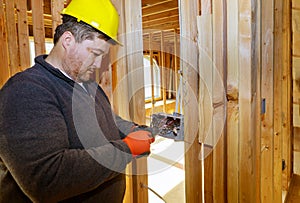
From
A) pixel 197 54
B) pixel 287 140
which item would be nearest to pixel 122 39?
pixel 197 54

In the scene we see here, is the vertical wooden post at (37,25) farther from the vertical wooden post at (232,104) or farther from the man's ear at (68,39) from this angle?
the vertical wooden post at (232,104)

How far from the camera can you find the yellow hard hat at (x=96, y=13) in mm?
935

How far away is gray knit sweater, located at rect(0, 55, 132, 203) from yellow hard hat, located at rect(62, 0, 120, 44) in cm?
22

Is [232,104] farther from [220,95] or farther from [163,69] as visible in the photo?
[163,69]

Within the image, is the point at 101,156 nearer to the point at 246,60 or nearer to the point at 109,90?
the point at 109,90

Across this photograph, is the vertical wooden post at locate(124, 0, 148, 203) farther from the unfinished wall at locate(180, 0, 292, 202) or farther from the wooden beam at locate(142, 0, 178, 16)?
the wooden beam at locate(142, 0, 178, 16)

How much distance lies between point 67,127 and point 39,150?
0.17 meters

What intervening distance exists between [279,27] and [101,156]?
75.5 inches

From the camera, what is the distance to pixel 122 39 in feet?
4.22

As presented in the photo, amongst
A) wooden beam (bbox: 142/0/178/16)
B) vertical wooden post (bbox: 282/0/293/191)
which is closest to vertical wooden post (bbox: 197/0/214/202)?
vertical wooden post (bbox: 282/0/293/191)

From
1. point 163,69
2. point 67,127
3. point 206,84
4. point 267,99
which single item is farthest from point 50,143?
point 163,69

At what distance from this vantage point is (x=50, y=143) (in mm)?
757

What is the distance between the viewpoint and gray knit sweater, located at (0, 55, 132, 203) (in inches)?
29.2

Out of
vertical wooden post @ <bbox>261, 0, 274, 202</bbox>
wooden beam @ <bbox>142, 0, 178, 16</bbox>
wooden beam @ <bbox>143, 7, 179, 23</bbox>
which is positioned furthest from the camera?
wooden beam @ <bbox>143, 7, 179, 23</bbox>
